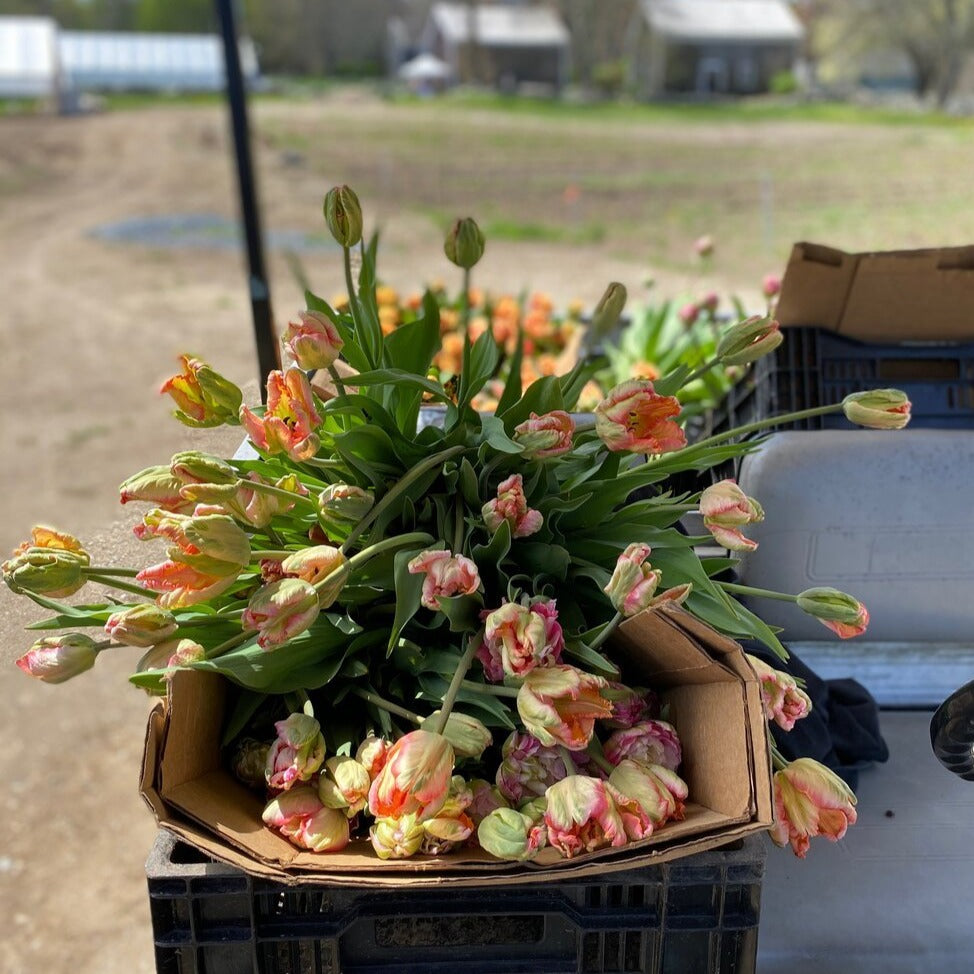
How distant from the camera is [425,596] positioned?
0.87 metres

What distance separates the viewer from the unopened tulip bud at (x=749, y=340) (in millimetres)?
1044

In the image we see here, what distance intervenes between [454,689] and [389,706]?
0.10 meters

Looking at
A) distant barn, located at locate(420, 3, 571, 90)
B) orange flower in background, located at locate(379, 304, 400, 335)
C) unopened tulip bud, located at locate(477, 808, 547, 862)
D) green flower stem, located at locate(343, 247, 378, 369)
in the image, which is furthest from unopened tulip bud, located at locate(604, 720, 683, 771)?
distant barn, located at locate(420, 3, 571, 90)

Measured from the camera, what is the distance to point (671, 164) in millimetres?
17656

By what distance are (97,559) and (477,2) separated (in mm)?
37373

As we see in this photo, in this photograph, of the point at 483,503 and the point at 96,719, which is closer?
the point at 483,503

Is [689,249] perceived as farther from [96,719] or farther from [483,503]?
[483,503]

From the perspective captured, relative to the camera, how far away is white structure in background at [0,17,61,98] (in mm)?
30094

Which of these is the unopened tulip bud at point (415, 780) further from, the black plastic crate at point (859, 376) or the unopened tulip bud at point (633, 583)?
the black plastic crate at point (859, 376)

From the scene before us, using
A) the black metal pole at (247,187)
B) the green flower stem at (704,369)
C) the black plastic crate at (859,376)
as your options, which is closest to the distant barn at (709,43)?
the black metal pole at (247,187)

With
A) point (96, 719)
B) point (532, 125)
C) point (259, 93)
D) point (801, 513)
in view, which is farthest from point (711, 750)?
point (259, 93)

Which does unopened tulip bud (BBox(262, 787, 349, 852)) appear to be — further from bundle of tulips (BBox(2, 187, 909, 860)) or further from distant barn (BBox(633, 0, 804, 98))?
distant barn (BBox(633, 0, 804, 98))

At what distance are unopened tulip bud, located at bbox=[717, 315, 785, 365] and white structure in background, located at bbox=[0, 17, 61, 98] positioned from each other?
31.2 m

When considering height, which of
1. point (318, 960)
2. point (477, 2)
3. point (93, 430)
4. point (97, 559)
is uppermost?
point (477, 2)
